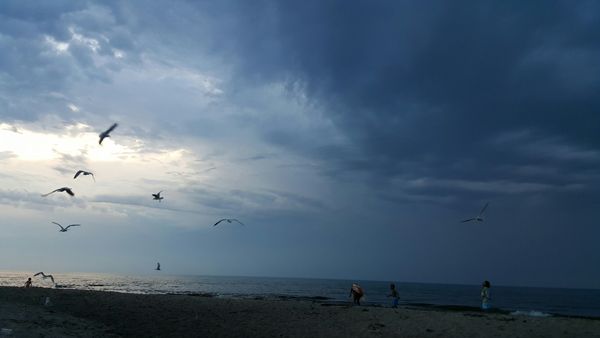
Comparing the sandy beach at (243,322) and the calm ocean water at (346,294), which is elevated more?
the sandy beach at (243,322)

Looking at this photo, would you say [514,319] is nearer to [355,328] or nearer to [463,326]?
[463,326]

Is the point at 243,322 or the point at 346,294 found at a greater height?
the point at 243,322

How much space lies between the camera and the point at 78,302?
26.7 m

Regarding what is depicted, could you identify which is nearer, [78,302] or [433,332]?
[433,332]

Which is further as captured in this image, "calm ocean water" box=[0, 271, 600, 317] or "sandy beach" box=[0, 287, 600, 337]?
"calm ocean water" box=[0, 271, 600, 317]

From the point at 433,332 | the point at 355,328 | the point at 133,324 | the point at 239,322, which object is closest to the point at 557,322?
the point at 433,332

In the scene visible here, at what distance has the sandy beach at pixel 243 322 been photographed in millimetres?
17719

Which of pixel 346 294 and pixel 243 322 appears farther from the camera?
pixel 346 294

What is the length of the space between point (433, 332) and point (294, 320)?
7.13 m

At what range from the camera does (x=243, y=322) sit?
70.1 ft

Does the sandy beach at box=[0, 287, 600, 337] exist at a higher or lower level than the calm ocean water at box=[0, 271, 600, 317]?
higher

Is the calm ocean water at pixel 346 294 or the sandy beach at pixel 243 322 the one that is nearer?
the sandy beach at pixel 243 322

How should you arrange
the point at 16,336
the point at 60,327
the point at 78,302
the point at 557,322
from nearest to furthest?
the point at 16,336 < the point at 60,327 < the point at 557,322 < the point at 78,302

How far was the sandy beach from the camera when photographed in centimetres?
1772
